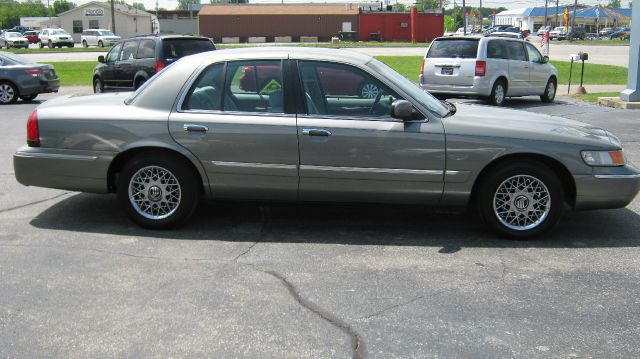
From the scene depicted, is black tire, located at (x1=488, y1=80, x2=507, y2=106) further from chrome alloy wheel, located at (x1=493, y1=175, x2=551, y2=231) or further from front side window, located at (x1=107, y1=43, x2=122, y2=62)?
chrome alloy wheel, located at (x1=493, y1=175, x2=551, y2=231)

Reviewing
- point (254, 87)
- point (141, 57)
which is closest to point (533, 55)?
point (141, 57)

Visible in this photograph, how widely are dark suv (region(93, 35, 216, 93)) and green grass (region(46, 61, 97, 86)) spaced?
19.9 feet

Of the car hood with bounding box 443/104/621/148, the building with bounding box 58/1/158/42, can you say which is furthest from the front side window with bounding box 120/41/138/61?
the building with bounding box 58/1/158/42

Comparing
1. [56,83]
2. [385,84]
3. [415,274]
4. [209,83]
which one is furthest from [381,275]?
[56,83]

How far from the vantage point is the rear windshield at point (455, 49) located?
1582 cm

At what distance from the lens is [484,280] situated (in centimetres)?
475

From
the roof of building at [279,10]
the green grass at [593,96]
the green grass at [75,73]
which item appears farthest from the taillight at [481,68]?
the roof of building at [279,10]

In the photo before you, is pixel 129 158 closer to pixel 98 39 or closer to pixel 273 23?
pixel 98 39

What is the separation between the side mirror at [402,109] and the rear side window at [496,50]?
11.1 meters

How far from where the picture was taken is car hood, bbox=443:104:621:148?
554cm

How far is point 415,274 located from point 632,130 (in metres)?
8.96

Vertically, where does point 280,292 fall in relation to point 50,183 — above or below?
below

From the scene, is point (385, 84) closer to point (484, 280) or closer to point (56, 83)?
point (484, 280)

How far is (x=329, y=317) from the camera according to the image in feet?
13.5
